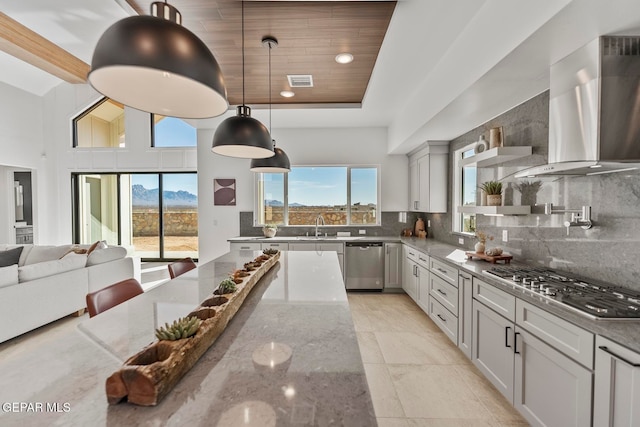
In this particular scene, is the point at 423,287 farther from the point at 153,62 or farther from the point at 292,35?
the point at 153,62

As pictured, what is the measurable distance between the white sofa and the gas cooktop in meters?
4.57

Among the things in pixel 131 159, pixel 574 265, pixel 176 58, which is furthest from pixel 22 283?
pixel 574 265

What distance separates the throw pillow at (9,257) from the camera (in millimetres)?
3740

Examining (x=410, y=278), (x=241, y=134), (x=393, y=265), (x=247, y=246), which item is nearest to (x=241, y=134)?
(x=241, y=134)

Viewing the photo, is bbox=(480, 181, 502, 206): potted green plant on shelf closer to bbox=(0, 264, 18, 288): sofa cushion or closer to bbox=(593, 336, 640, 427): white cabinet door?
bbox=(593, 336, 640, 427): white cabinet door

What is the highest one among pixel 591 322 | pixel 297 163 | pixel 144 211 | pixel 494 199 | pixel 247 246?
pixel 297 163

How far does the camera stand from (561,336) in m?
1.42

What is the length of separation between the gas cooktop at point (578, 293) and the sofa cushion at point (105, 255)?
480 cm

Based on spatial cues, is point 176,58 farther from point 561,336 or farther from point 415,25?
point 561,336

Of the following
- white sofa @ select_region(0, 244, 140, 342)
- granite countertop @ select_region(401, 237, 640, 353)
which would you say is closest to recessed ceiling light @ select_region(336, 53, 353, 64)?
granite countertop @ select_region(401, 237, 640, 353)

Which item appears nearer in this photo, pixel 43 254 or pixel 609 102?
pixel 609 102

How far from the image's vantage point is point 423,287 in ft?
11.6

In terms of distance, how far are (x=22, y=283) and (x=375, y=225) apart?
15.5 ft

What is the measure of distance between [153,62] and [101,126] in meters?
7.58
